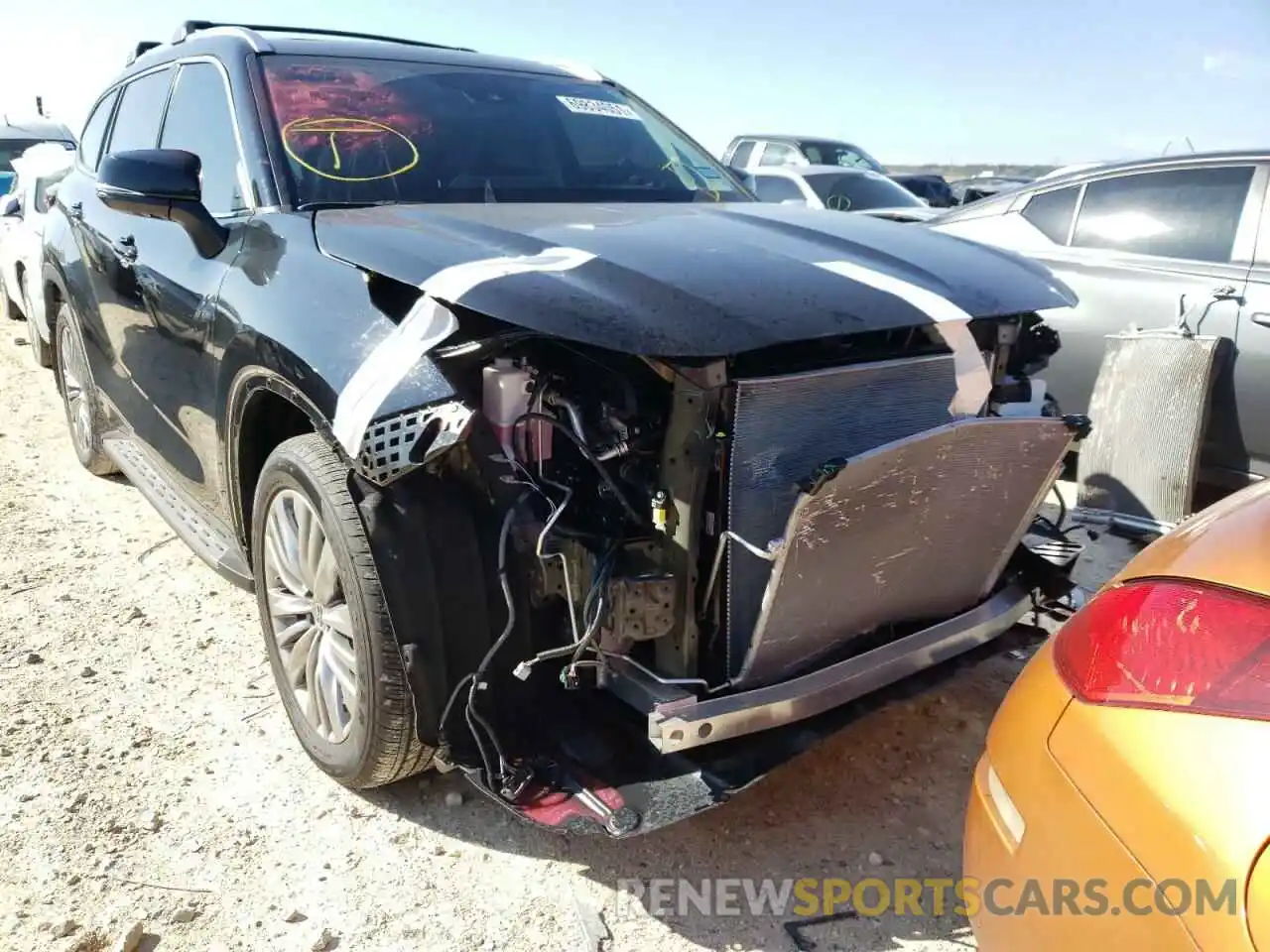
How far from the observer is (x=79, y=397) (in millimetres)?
5008

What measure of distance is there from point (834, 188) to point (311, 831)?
31.3 ft

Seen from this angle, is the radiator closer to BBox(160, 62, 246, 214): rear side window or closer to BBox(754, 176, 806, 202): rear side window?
BBox(160, 62, 246, 214): rear side window

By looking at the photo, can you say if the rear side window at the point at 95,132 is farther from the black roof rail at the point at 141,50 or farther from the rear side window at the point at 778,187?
the rear side window at the point at 778,187

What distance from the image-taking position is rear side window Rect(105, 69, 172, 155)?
3777mm

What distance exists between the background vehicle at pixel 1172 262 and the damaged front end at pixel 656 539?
2278 mm

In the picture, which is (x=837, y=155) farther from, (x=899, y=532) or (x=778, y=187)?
(x=899, y=532)

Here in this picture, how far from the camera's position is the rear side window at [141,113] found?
3.78 meters

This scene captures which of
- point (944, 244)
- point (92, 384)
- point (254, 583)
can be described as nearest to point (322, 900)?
point (254, 583)

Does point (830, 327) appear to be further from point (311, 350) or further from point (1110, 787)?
point (311, 350)

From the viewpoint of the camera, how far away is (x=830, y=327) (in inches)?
80.2

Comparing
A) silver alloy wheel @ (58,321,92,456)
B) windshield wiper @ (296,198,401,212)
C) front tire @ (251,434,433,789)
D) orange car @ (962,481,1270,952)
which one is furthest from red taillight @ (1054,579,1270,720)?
silver alloy wheel @ (58,321,92,456)

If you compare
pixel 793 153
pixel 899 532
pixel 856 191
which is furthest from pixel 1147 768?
pixel 793 153

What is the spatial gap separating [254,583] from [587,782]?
124 centimetres

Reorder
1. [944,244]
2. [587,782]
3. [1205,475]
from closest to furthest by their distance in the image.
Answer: [587,782] → [944,244] → [1205,475]
